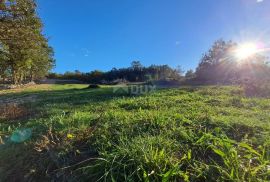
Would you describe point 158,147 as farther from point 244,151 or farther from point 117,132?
point 244,151

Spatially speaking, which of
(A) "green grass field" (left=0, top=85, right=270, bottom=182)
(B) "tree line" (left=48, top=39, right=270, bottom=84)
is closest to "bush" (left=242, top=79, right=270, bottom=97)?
(B) "tree line" (left=48, top=39, right=270, bottom=84)

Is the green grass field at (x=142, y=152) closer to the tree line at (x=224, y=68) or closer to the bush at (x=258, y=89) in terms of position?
the bush at (x=258, y=89)

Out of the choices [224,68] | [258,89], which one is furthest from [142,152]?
[224,68]

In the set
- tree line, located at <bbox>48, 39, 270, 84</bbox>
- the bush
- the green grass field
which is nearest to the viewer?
the green grass field

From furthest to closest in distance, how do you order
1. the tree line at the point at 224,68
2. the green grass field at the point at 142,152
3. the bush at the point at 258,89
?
the tree line at the point at 224,68
the bush at the point at 258,89
the green grass field at the point at 142,152

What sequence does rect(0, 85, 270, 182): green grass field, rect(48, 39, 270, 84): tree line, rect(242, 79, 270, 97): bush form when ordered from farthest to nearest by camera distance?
1. rect(48, 39, 270, 84): tree line
2. rect(242, 79, 270, 97): bush
3. rect(0, 85, 270, 182): green grass field

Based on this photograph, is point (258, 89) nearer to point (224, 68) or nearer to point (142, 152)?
point (142, 152)

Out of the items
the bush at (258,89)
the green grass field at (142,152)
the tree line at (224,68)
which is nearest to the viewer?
the green grass field at (142,152)

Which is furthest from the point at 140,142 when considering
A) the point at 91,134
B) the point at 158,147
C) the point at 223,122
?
the point at 223,122

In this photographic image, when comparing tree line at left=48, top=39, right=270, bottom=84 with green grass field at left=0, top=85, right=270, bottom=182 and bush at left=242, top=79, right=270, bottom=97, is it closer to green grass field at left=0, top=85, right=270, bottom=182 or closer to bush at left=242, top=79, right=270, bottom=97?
bush at left=242, top=79, right=270, bottom=97

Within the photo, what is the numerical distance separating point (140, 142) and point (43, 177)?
1.12m

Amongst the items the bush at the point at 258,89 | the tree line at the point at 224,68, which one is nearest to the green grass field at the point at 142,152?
the bush at the point at 258,89

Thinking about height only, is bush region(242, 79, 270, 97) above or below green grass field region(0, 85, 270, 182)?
above

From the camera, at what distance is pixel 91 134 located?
2641 millimetres
